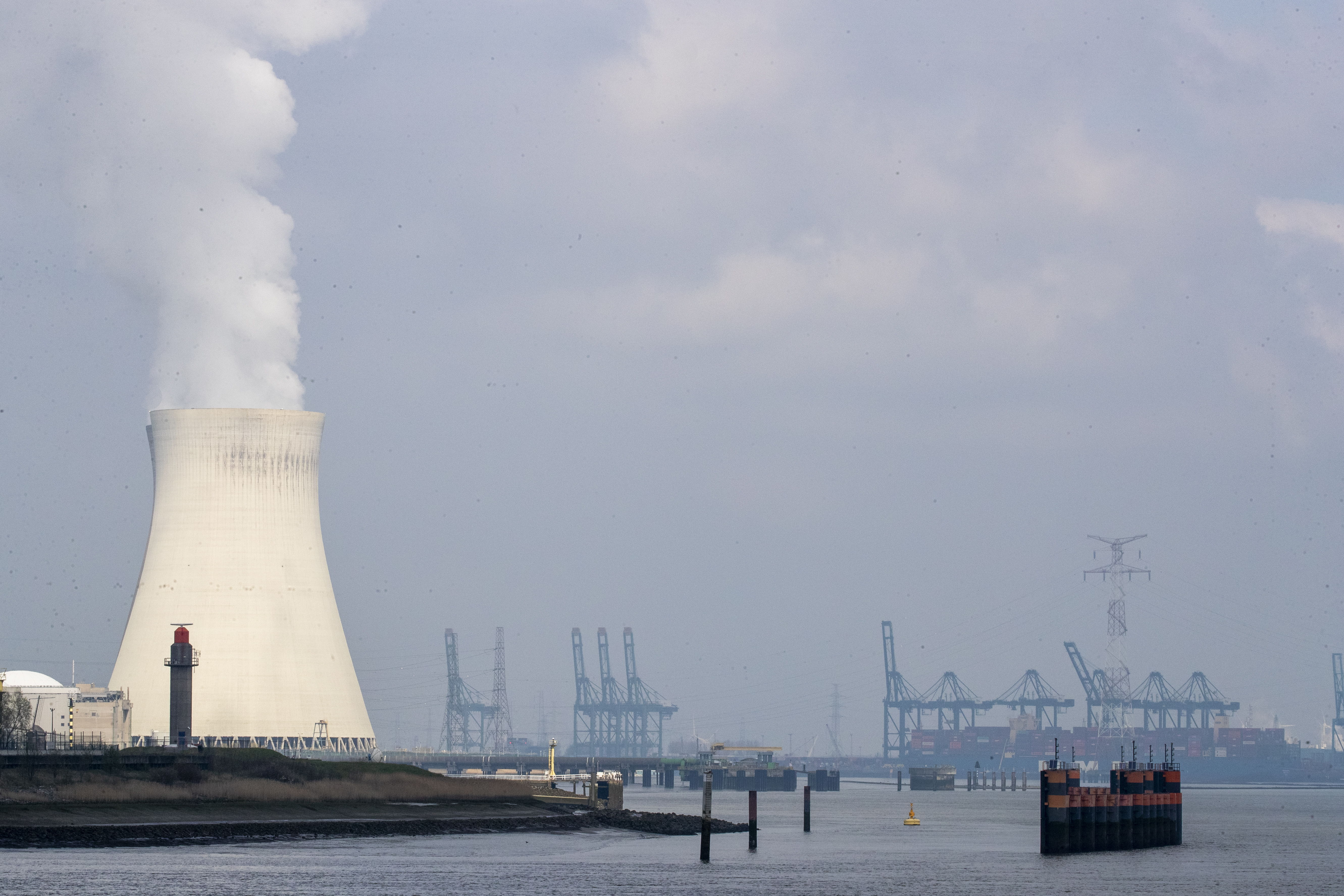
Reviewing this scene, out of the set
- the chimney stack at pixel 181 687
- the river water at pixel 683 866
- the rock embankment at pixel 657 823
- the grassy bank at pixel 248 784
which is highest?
the chimney stack at pixel 181 687

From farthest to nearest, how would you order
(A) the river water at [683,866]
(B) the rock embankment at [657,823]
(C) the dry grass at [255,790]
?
(B) the rock embankment at [657,823]
(C) the dry grass at [255,790]
(A) the river water at [683,866]

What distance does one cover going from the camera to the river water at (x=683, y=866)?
137 feet

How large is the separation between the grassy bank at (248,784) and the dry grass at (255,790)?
38mm

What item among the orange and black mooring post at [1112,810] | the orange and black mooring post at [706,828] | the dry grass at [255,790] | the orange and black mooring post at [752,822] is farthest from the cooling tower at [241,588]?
the orange and black mooring post at [1112,810]

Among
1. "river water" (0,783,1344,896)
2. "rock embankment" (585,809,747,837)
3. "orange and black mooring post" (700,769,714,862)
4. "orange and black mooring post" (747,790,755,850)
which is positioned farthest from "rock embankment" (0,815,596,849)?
"orange and black mooring post" (700,769,714,862)

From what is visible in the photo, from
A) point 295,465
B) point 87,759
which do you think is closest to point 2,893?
point 87,759

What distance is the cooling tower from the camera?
75625 mm

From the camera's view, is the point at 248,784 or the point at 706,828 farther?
the point at 248,784

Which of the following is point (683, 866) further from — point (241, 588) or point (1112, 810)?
point (241, 588)

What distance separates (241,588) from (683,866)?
31.8m

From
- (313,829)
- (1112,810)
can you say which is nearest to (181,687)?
(313,829)

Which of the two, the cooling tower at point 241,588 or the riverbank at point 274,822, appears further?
the cooling tower at point 241,588

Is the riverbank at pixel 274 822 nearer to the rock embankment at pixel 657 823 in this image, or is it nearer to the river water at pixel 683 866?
the rock embankment at pixel 657 823

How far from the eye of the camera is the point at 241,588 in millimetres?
76562
